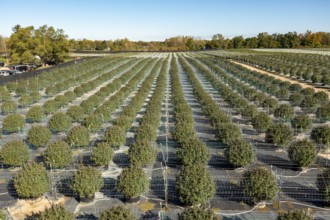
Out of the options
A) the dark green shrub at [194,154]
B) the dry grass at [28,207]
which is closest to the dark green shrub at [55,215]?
the dry grass at [28,207]

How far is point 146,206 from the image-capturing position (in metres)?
11.8

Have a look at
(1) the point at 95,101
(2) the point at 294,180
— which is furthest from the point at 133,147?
(1) the point at 95,101

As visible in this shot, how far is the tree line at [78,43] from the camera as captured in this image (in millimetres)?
66562

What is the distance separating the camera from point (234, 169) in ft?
48.7

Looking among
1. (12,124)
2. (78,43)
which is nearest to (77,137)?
(12,124)

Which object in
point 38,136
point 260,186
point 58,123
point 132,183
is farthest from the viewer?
point 58,123

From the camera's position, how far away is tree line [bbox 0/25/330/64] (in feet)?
218

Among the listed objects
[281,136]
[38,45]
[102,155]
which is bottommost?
[102,155]

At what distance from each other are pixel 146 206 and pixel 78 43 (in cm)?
17068

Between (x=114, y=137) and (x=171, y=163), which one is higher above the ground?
(x=114, y=137)

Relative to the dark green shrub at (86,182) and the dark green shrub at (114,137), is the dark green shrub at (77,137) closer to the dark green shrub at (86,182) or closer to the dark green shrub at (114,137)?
the dark green shrub at (114,137)

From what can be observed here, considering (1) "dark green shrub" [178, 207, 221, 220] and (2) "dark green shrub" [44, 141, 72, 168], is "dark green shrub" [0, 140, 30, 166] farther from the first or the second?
(1) "dark green shrub" [178, 207, 221, 220]

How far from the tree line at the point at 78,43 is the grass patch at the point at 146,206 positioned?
58963 mm

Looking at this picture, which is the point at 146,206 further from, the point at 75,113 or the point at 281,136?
the point at 75,113
